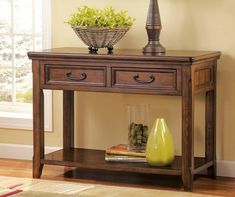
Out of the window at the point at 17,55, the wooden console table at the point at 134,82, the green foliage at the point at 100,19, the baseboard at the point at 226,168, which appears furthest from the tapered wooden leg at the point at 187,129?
the window at the point at 17,55

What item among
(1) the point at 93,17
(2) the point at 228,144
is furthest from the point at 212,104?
(1) the point at 93,17

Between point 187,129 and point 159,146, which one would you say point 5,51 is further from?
point 187,129

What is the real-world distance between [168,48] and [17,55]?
48.1 inches

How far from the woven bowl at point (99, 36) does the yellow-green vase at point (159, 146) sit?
573 millimetres

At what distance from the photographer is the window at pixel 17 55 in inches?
211

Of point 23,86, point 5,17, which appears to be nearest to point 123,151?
point 23,86

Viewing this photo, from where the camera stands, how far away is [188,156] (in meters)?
4.31

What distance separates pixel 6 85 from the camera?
5504mm

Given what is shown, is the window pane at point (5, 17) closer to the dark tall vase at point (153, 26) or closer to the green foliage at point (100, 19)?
the green foliage at point (100, 19)

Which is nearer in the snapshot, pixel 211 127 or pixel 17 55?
pixel 211 127

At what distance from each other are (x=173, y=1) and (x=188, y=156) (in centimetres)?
109

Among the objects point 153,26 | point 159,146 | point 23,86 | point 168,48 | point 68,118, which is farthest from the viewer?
point 23,86

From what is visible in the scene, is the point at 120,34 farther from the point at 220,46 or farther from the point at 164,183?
the point at 164,183

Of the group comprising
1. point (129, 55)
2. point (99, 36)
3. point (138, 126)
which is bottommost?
point (138, 126)
